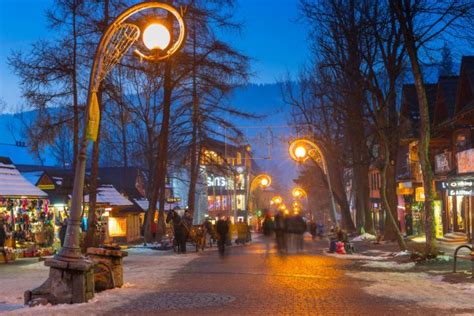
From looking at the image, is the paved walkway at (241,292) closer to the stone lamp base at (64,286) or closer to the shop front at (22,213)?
the stone lamp base at (64,286)

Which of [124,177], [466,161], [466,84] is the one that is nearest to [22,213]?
[466,161]

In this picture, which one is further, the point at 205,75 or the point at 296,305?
the point at 205,75

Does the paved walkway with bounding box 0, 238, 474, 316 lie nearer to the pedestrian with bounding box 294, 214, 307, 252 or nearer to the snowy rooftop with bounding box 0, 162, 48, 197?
the snowy rooftop with bounding box 0, 162, 48, 197

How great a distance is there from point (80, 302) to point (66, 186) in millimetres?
15904

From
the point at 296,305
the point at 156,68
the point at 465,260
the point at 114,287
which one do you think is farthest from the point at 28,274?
the point at 156,68

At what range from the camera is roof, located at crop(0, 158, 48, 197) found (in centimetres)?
2573

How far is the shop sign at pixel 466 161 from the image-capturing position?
2819 centimetres

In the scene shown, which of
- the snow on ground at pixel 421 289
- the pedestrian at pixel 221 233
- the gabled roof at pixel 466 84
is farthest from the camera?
the gabled roof at pixel 466 84

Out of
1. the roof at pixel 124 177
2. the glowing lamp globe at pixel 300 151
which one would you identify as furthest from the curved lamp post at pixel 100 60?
the roof at pixel 124 177

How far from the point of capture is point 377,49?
88.9ft

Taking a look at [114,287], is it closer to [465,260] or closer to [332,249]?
[465,260]

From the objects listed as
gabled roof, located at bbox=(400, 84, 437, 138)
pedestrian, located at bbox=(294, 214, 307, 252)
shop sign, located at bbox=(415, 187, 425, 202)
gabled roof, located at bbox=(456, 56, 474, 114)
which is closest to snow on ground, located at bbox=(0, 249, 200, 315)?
pedestrian, located at bbox=(294, 214, 307, 252)

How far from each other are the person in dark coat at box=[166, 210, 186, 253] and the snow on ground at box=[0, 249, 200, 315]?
372cm

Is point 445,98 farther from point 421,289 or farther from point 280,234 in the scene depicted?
point 421,289
